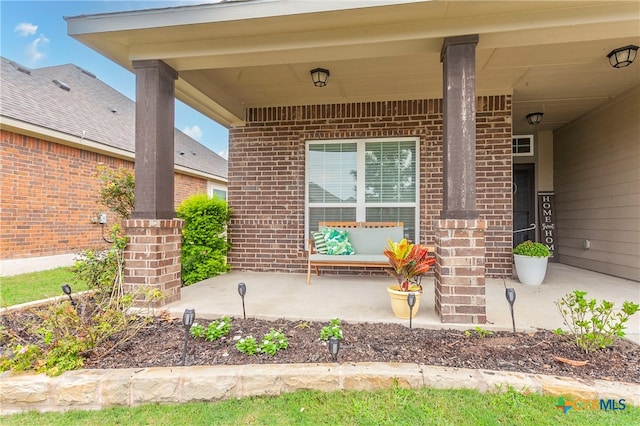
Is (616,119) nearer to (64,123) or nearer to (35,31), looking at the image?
(64,123)

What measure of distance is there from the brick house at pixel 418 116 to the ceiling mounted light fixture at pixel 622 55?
6 cm

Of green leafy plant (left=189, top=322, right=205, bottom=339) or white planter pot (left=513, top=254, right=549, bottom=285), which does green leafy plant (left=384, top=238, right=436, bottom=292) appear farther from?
white planter pot (left=513, top=254, right=549, bottom=285)

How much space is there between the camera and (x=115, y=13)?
2.83m

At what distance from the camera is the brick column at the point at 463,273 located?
102 inches

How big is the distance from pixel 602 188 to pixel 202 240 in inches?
243

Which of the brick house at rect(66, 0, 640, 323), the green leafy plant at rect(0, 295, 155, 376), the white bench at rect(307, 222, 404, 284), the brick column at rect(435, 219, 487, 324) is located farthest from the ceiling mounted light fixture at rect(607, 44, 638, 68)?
the green leafy plant at rect(0, 295, 155, 376)

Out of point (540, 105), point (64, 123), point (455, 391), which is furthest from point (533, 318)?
point (64, 123)

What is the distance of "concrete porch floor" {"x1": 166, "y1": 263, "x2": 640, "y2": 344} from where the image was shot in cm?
276

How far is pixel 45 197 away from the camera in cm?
580

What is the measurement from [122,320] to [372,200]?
141 inches

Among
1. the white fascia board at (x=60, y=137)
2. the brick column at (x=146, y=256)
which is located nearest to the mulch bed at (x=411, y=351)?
the brick column at (x=146, y=256)

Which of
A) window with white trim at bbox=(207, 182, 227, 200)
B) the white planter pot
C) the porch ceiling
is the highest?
the porch ceiling

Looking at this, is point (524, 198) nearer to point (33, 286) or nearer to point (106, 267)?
point (106, 267)

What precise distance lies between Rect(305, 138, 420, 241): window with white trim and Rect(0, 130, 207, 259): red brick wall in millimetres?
3294
